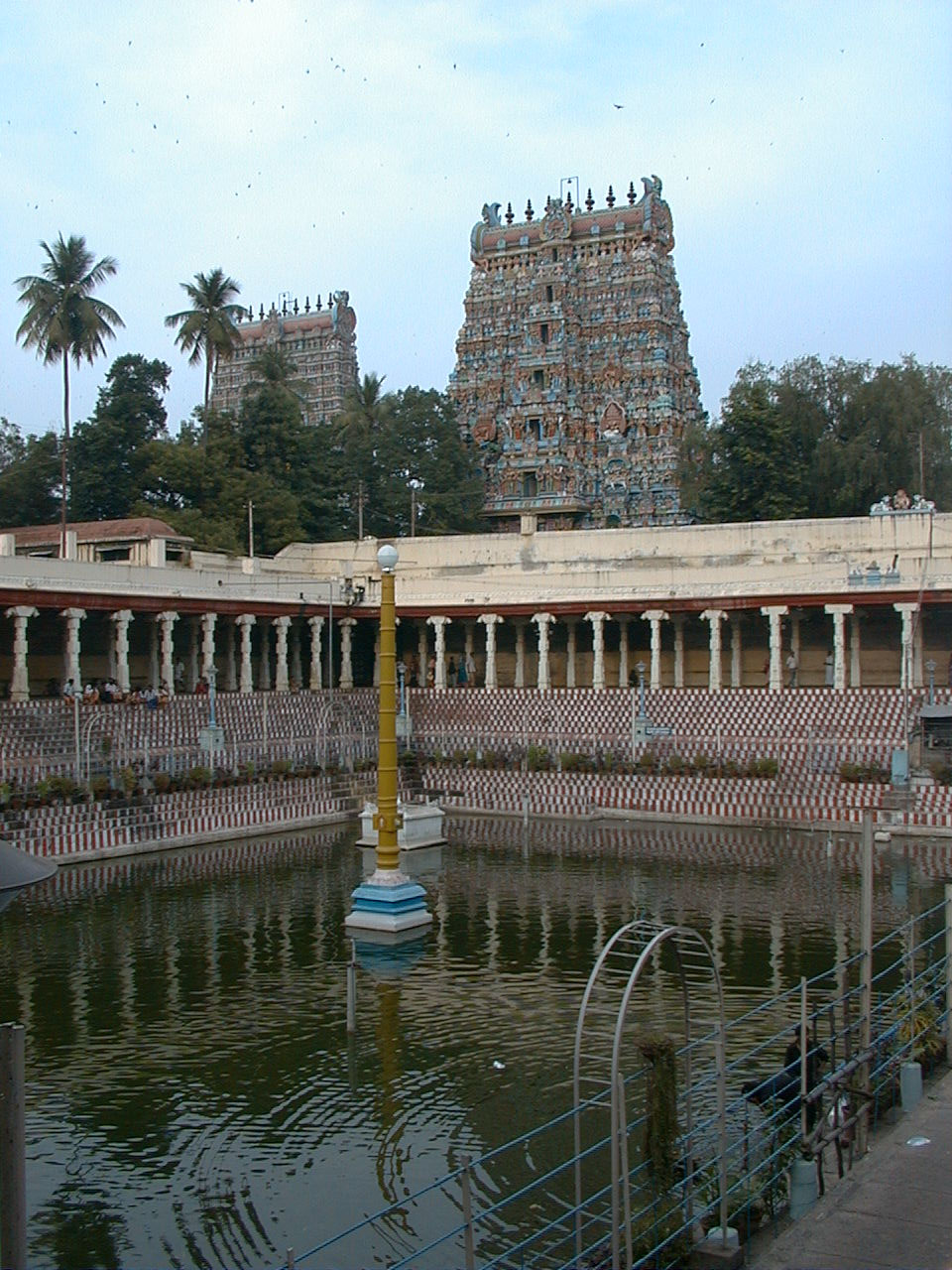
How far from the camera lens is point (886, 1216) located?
778 centimetres

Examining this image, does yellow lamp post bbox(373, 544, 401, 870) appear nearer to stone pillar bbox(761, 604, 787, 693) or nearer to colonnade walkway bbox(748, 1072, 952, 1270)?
colonnade walkway bbox(748, 1072, 952, 1270)

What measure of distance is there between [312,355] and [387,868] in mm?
69204

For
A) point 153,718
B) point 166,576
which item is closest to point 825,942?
point 153,718

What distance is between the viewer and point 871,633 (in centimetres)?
4066

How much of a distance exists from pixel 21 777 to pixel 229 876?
5.31 metres

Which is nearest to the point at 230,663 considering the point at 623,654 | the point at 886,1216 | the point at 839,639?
the point at 623,654

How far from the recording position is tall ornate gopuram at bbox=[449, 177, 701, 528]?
63688mm

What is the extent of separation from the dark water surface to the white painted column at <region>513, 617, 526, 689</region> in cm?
2024

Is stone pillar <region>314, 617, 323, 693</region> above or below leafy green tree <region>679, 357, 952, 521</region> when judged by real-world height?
below

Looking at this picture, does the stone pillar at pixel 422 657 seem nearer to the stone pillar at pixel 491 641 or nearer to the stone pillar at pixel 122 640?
the stone pillar at pixel 491 641

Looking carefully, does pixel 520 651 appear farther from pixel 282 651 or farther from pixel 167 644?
pixel 167 644

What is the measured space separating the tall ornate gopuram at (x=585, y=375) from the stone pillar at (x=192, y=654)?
25.2 m

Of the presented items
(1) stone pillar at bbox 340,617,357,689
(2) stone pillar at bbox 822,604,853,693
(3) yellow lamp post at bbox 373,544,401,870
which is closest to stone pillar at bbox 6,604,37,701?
(1) stone pillar at bbox 340,617,357,689

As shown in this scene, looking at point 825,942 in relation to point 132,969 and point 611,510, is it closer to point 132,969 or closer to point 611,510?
point 132,969
